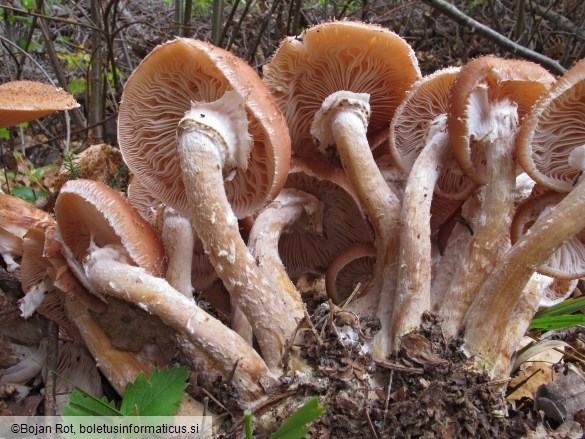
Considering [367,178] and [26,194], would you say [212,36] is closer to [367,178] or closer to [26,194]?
[26,194]

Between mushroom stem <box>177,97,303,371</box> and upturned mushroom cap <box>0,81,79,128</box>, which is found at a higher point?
upturned mushroom cap <box>0,81,79,128</box>

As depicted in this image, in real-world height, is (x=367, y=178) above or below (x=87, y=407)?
above

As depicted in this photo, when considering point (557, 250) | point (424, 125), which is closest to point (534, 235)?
point (557, 250)

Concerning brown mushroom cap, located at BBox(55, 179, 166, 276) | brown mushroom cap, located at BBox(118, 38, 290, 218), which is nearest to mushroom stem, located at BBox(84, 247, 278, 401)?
brown mushroom cap, located at BBox(55, 179, 166, 276)

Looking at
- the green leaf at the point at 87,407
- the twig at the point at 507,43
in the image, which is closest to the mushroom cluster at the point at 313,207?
the green leaf at the point at 87,407

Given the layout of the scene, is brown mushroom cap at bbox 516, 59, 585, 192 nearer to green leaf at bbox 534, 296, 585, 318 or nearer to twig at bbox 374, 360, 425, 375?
green leaf at bbox 534, 296, 585, 318

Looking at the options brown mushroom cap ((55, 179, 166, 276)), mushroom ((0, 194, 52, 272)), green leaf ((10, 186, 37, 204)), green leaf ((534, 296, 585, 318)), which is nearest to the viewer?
brown mushroom cap ((55, 179, 166, 276))

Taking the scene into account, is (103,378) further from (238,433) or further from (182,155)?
(182,155)
